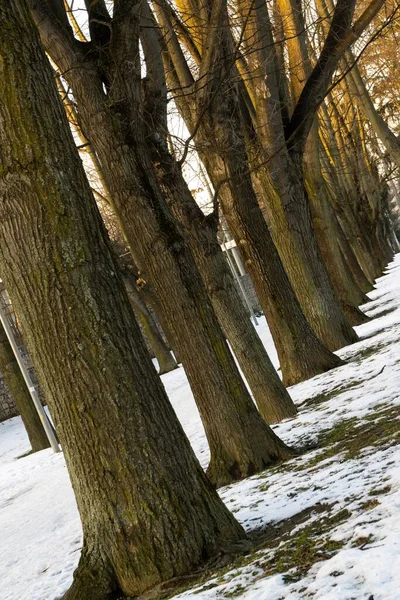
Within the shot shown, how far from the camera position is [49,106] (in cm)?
446

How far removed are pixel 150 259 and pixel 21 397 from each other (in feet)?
40.9

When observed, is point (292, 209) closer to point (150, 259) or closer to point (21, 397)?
point (150, 259)

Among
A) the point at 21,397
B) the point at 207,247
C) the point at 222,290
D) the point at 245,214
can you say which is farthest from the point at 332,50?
the point at 21,397

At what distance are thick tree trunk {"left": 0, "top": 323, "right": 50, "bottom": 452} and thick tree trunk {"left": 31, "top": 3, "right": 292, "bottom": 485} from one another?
12201 mm

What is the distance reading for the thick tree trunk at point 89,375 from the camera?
168 inches

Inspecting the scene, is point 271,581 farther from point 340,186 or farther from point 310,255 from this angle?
point 340,186

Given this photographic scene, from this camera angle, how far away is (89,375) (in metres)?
4.29

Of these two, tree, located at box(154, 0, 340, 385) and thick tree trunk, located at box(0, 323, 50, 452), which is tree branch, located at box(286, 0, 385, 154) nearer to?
tree, located at box(154, 0, 340, 385)

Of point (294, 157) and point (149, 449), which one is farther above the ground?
point (294, 157)

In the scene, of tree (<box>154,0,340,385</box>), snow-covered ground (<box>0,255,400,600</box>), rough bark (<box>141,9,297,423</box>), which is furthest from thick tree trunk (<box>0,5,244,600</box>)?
tree (<box>154,0,340,385</box>)

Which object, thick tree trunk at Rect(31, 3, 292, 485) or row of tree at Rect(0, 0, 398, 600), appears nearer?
row of tree at Rect(0, 0, 398, 600)

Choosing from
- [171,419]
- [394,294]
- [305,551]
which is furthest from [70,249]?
[394,294]

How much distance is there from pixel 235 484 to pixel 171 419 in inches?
89.0

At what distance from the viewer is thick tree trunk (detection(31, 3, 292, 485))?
22.1 feet
